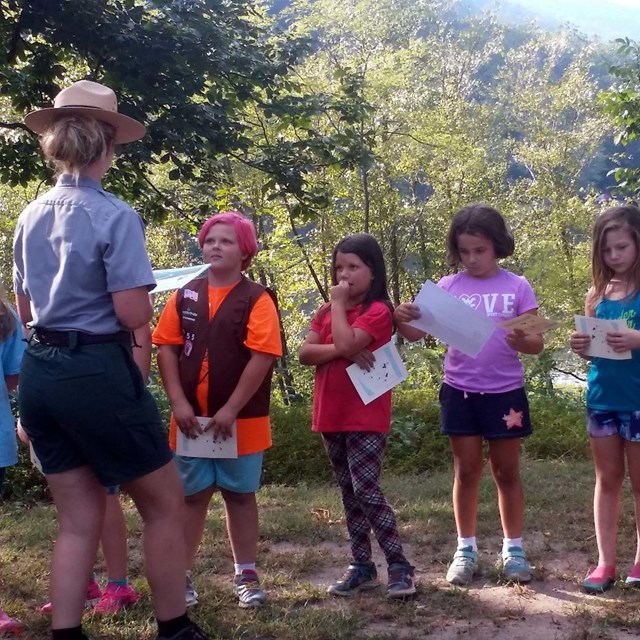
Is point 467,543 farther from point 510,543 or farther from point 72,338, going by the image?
point 72,338

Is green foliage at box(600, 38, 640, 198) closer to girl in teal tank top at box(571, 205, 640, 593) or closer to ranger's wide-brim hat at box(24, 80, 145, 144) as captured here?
girl in teal tank top at box(571, 205, 640, 593)

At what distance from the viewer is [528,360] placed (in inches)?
415

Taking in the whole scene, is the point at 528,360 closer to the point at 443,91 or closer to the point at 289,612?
the point at 289,612

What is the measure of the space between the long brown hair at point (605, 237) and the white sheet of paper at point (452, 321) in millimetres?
616

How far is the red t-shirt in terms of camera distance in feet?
12.4

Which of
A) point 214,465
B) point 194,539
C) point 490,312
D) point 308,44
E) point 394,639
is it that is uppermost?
point 308,44

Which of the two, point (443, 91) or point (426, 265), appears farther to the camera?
point (443, 91)

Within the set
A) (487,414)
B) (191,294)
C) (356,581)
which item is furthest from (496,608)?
(191,294)

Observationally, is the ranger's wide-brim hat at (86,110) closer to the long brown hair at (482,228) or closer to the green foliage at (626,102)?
the long brown hair at (482,228)

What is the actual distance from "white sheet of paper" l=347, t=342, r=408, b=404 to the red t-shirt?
0.04 metres

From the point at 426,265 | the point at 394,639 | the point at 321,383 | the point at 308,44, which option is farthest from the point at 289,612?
the point at 426,265

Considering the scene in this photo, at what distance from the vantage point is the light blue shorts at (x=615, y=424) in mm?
3779

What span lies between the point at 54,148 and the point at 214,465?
1.53 meters

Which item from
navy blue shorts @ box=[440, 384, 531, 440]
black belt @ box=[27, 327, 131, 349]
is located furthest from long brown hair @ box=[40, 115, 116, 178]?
navy blue shorts @ box=[440, 384, 531, 440]
